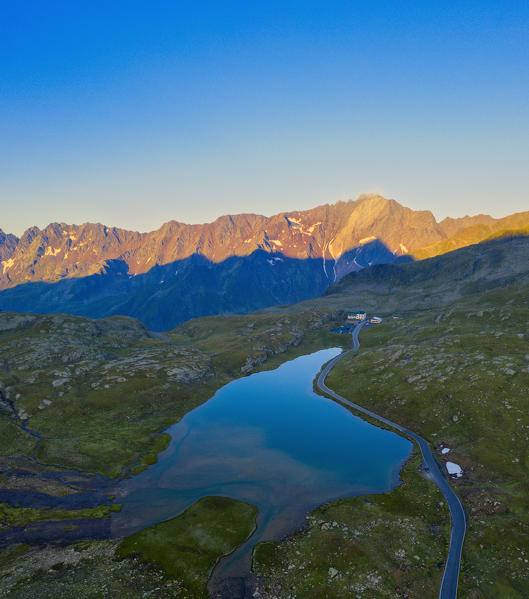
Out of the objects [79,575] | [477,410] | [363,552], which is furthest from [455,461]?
[79,575]

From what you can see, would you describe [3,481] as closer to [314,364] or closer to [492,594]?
[492,594]

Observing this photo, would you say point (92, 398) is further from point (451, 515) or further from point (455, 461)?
point (455, 461)

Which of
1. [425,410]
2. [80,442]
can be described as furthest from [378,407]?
[80,442]

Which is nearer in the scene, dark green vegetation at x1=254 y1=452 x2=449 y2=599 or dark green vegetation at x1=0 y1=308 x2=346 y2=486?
dark green vegetation at x1=254 y1=452 x2=449 y2=599

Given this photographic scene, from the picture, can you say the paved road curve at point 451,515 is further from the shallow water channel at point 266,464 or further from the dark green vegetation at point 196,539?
the dark green vegetation at point 196,539

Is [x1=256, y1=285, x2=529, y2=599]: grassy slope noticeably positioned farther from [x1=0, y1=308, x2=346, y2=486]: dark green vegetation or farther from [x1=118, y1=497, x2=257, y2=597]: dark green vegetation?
[x1=0, y1=308, x2=346, y2=486]: dark green vegetation

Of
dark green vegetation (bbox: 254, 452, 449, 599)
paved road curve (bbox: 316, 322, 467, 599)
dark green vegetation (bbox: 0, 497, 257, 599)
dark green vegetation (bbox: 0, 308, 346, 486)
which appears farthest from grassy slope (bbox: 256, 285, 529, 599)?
dark green vegetation (bbox: 0, 308, 346, 486)

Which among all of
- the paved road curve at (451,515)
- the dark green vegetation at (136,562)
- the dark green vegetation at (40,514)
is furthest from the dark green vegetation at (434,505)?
the dark green vegetation at (40,514)
